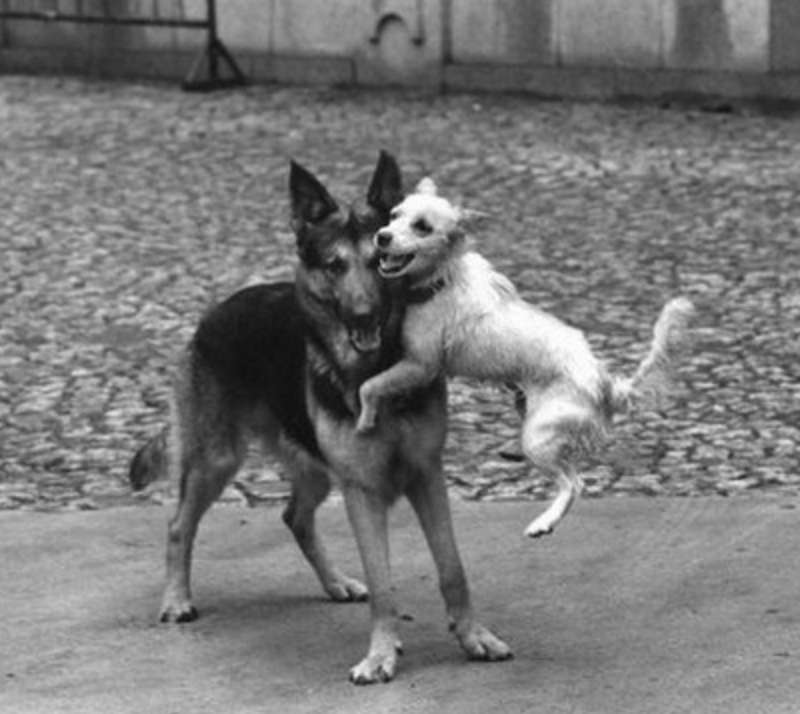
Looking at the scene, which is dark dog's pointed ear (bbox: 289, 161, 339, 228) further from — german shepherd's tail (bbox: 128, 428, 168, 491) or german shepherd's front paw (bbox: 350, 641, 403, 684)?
german shepherd's tail (bbox: 128, 428, 168, 491)

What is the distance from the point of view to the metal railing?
21.7 meters

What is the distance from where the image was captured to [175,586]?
340 inches

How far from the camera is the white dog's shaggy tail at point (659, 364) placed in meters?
7.48

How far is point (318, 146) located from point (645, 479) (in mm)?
8899

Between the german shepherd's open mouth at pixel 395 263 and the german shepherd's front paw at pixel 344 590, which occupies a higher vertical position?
the german shepherd's open mouth at pixel 395 263

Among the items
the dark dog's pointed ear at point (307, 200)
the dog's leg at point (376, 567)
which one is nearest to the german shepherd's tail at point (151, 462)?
the dog's leg at point (376, 567)

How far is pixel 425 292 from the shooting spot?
7.63 m

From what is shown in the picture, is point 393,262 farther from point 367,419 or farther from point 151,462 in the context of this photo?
point 151,462

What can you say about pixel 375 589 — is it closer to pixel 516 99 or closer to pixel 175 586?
pixel 175 586

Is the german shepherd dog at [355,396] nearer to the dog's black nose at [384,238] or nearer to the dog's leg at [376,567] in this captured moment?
the dog's leg at [376,567]

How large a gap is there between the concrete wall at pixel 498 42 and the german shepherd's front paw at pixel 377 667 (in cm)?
1189

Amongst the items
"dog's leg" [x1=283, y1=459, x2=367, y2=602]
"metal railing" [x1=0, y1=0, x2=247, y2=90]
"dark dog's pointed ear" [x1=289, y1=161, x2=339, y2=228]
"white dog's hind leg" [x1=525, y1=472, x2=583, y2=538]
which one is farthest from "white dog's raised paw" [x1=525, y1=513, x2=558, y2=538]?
"metal railing" [x1=0, y1=0, x2=247, y2=90]

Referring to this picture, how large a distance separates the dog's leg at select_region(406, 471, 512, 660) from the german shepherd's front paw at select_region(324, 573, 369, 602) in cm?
82

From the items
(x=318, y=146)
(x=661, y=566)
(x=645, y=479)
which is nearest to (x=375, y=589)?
(x=661, y=566)
